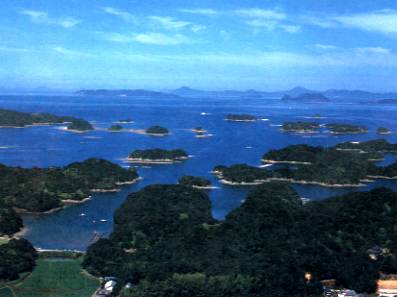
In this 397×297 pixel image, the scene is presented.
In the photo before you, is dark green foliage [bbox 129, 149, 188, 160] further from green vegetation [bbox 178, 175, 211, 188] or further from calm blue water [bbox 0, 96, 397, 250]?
green vegetation [bbox 178, 175, 211, 188]

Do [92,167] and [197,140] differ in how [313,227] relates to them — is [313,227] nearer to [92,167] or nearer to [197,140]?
[92,167]

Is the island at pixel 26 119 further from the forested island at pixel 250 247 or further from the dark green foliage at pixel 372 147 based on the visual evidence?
the forested island at pixel 250 247

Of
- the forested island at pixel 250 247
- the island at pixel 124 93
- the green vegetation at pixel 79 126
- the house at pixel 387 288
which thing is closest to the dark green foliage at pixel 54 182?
the forested island at pixel 250 247

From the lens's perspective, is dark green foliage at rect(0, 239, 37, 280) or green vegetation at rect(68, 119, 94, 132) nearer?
dark green foliage at rect(0, 239, 37, 280)

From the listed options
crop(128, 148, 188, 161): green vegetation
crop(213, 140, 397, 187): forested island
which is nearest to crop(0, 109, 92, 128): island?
crop(128, 148, 188, 161): green vegetation

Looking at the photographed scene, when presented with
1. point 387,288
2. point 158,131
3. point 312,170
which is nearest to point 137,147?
point 158,131
